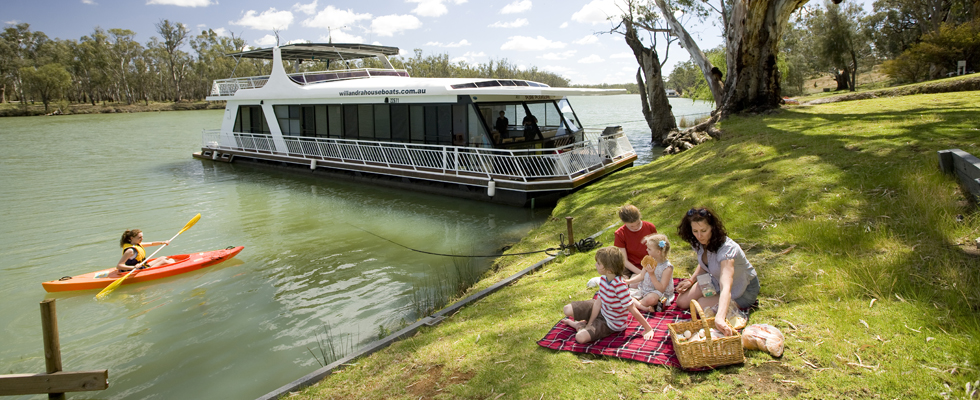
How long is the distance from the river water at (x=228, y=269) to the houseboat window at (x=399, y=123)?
1666mm

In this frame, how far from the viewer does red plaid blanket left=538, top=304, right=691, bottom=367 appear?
418 cm

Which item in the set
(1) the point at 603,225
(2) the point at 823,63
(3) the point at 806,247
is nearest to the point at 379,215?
(1) the point at 603,225

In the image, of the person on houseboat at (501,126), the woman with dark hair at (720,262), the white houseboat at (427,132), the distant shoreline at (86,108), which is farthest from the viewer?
the distant shoreline at (86,108)

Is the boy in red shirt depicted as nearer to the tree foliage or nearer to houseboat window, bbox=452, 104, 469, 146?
houseboat window, bbox=452, 104, 469, 146

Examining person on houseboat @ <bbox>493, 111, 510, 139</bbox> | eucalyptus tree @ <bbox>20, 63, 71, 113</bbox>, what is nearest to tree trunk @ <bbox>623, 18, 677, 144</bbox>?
person on houseboat @ <bbox>493, 111, 510, 139</bbox>

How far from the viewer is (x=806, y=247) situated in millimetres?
5750

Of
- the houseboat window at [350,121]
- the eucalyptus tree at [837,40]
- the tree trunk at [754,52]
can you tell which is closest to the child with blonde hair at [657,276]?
the tree trunk at [754,52]

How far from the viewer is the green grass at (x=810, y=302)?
11.9 ft

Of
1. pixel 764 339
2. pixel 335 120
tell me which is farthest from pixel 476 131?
pixel 764 339

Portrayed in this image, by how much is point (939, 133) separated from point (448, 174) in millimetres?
10355

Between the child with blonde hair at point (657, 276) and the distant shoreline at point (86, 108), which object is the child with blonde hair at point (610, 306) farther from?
the distant shoreline at point (86, 108)

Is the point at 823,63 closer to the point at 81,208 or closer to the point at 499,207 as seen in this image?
the point at 499,207

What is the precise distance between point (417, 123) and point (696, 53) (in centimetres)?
1115

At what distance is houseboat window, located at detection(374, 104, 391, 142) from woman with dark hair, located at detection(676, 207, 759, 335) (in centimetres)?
1331
